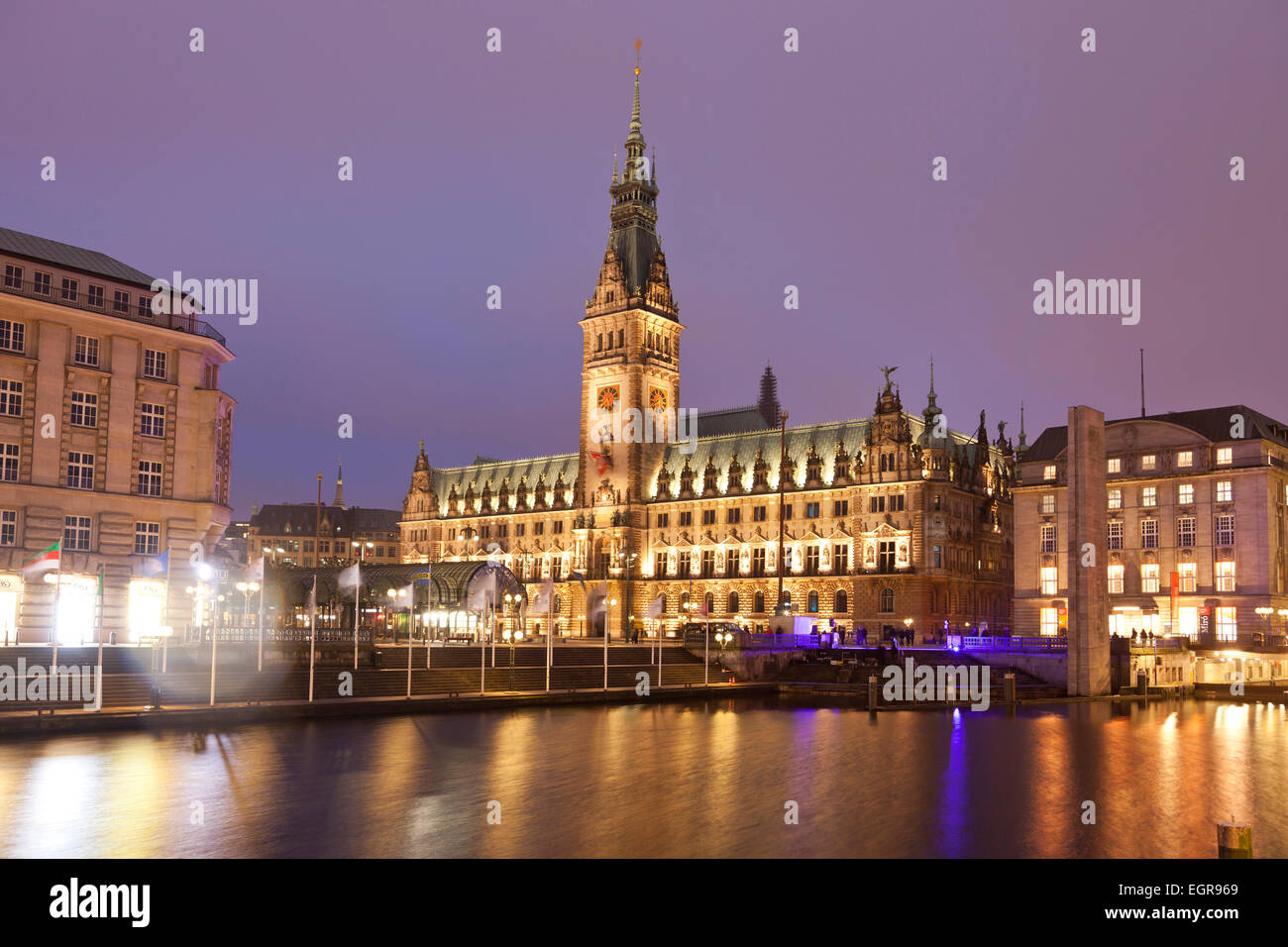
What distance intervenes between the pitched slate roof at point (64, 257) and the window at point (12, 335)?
12.9 feet

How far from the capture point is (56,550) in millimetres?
55594

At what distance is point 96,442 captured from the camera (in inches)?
2643

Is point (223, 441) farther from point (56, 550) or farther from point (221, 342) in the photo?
point (56, 550)

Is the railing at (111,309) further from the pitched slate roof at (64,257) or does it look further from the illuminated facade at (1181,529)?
the illuminated facade at (1181,529)

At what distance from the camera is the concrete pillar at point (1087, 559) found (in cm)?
7475

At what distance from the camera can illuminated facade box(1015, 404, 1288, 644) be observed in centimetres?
9494

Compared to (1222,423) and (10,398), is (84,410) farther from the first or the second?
(1222,423)

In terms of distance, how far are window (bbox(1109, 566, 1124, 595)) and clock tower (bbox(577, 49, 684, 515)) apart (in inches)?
2278

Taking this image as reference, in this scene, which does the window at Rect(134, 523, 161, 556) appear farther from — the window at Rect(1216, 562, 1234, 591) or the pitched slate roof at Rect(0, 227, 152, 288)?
the window at Rect(1216, 562, 1234, 591)

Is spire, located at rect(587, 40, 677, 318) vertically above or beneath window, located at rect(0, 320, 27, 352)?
above

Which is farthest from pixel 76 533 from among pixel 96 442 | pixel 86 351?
pixel 86 351

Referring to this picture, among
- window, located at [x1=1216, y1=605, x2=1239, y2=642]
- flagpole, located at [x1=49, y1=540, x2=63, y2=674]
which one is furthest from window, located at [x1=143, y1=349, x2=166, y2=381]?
window, located at [x1=1216, y1=605, x2=1239, y2=642]
